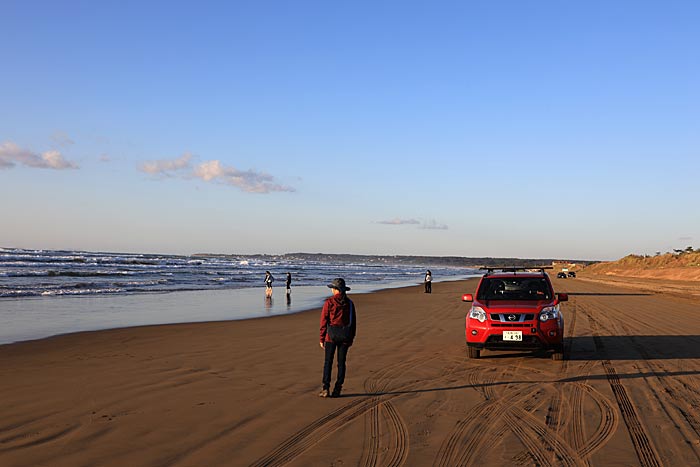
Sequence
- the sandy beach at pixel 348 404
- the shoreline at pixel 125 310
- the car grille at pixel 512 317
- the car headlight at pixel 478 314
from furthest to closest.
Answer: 1. the shoreline at pixel 125 310
2. the car headlight at pixel 478 314
3. the car grille at pixel 512 317
4. the sandy beach at pixel 348 404

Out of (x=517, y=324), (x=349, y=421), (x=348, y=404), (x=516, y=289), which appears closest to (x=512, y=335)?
(x=517, y=324)

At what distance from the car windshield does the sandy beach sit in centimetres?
127

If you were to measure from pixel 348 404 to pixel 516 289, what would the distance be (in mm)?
6158

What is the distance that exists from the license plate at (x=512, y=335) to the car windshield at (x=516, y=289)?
1.26 metres

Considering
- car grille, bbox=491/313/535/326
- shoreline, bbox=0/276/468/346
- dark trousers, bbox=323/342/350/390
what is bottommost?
shoreline, bbox=0/276/468/346

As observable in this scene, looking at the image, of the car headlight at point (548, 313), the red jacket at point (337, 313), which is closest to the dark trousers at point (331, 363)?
the red jacket at point (337, 313)

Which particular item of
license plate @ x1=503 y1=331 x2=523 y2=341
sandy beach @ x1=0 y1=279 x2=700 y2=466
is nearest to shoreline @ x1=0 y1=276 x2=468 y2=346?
sandy beach @ x1=0 y1=279 x2=700 y2=466

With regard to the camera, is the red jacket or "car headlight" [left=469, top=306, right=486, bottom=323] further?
"car headlight" [left=469, top=306, right=486, bottom=323]

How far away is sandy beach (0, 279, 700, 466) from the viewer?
6102mm

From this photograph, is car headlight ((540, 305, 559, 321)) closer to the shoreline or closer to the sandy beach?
the sandy beach

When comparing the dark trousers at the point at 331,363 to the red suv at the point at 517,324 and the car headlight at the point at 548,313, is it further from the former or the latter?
the car headlight at the point at 548,313

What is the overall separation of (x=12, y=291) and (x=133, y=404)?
84.4ft

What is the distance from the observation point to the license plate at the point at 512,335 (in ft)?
36.9

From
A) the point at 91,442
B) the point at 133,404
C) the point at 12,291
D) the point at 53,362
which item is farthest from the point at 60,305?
the point at 91,442
